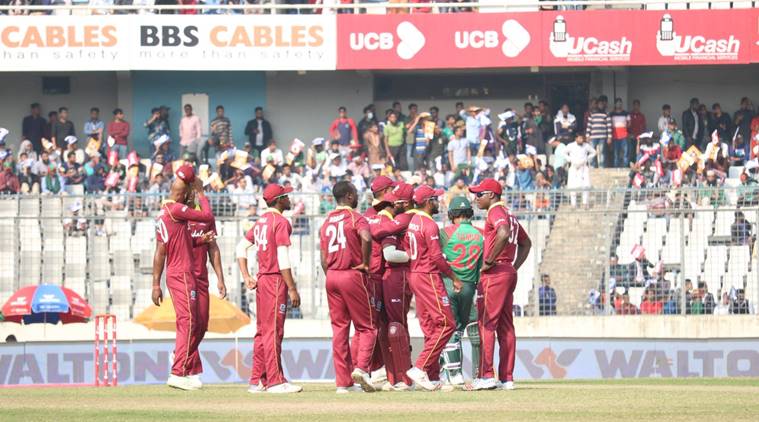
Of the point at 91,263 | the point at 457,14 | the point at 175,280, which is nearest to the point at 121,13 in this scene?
the point at 457,14

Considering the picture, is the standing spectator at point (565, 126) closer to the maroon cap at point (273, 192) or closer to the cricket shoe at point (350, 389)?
the maroon cap at point (273, 192)

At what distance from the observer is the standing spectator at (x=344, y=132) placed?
1283 inches

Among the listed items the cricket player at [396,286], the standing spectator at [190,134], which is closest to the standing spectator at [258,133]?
the standing spectator at [190,134]

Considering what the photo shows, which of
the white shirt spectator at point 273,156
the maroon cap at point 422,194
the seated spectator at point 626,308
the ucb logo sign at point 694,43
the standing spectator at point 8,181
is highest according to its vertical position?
the ucb logo sign at point 694,43

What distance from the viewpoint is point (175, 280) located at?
1573 centimetres

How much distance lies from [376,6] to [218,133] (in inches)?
166

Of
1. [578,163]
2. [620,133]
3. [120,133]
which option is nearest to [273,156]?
[120,133]

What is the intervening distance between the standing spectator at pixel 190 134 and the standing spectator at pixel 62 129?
2.33 meters

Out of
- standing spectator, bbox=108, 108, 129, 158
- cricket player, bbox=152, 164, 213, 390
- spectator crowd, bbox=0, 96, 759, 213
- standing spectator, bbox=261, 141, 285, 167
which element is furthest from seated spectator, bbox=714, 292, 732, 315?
standing spectator, bbox=108, 108, 129, 158

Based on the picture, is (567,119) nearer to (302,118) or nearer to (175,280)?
(302,118)

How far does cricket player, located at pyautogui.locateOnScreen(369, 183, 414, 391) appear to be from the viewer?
15758 millimetres

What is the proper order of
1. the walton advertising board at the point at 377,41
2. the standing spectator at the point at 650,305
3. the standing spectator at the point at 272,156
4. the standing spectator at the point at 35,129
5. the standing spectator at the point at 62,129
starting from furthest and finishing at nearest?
the standing spectator at the point at 35,129 < the standing spectator at the point at 62,129 < the walton advertising board at the point at 377,41 < the standing spectator at the point at 272,156 < the standing spectator at the point at 650,305

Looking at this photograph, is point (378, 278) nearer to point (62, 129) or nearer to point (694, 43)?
point (694, 43)

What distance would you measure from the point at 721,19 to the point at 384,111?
24.8 ft
